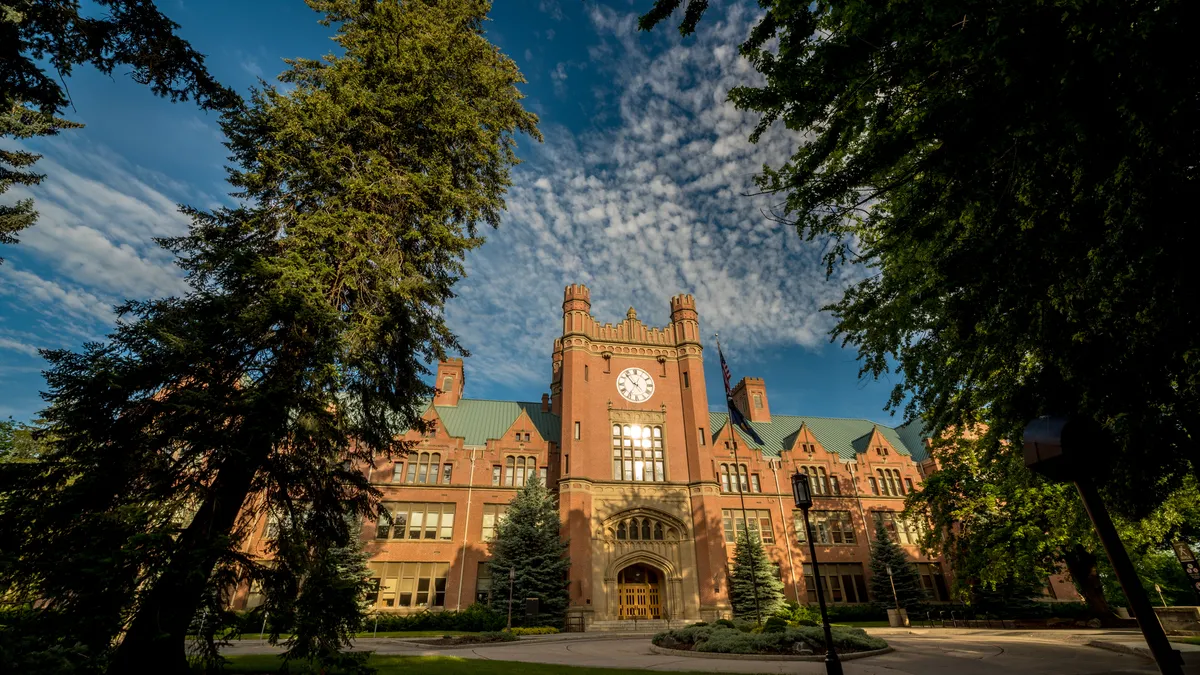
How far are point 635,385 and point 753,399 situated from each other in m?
15.9

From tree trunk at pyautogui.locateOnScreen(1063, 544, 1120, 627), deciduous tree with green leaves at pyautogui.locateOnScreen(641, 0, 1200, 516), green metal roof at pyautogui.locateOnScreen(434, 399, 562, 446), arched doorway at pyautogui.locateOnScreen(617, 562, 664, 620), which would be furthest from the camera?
green metal roof at pyautogui.locateOnScreen(434, 399, 562, 446)

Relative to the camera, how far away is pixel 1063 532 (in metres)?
19.5

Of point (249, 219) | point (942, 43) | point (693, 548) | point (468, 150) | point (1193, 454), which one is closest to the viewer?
point (942, 43)

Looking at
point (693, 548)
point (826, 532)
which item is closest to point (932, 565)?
point (826, 532)

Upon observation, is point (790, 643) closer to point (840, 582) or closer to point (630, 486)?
point (630, 486)

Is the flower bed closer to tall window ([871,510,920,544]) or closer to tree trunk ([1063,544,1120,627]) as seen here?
tree trunk ([1063,544,1120,627])

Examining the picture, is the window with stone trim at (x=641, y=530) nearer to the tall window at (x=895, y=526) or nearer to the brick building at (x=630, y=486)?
the brick building at (x=630, y=486)

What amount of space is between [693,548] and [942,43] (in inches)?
1244

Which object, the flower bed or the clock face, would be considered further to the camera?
the clock face

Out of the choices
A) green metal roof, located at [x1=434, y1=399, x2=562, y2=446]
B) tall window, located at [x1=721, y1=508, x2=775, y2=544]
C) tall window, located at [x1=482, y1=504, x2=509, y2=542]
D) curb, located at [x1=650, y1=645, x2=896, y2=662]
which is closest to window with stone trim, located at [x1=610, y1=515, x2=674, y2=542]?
tall window, located at [x1=721, y1=508, x2=775, y2=544]

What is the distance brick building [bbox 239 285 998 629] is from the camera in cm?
3123

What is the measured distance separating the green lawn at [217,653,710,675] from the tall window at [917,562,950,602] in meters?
36.6

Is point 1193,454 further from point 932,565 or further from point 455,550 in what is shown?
point 932,565

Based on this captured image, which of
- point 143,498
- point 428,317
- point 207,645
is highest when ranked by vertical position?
point 428,317
